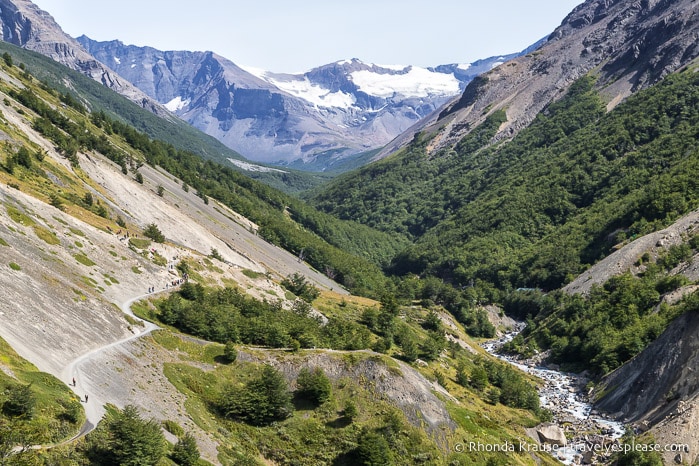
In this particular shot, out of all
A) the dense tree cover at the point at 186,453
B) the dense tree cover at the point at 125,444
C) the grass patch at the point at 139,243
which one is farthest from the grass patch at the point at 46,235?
the dense tree cover at the point at 186,453

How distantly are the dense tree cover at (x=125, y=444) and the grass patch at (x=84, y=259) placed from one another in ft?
118

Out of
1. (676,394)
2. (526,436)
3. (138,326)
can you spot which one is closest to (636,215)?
(676,394)

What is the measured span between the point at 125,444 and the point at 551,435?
57.8m

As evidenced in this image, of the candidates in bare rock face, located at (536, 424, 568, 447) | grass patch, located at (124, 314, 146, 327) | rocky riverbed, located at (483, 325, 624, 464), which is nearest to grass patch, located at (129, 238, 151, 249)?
grass patch, located at (124, 314, 146, 327)

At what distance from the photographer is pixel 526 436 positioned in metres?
67.8

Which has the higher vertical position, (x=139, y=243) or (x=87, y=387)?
(x=139, y=243)

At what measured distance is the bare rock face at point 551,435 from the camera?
70.5m

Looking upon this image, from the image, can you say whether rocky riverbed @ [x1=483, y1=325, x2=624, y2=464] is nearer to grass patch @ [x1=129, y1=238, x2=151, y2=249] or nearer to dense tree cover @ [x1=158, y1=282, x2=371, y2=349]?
dense tree cover @ [x1=158, y1=282, x2=371, y2=349]

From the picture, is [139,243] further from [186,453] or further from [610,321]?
[610,321]

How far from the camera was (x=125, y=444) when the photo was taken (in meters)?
32.4

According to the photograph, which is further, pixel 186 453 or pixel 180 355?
pixel 180 355

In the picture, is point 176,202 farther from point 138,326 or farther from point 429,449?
point 429,449

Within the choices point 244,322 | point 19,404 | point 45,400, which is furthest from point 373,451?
point 19,404

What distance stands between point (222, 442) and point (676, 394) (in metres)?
59.9
